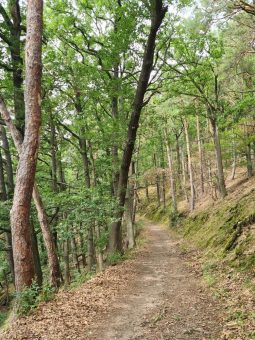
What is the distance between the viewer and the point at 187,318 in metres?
5.60

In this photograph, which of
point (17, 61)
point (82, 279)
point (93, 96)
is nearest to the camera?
point (17, 61)

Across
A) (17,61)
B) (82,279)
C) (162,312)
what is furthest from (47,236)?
(17,61)

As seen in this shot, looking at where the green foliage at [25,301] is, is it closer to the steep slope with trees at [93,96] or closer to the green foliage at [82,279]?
the steep slope with trees at [93,96]

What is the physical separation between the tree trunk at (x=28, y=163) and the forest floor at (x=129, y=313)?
101cm

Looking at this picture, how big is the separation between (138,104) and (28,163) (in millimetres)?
5877

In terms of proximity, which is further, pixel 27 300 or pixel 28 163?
pixel 28 163

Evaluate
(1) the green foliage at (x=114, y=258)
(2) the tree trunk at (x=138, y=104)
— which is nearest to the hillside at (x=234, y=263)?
(1) the green foliage at (x=114, y=258)

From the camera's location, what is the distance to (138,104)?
11352 millimetres

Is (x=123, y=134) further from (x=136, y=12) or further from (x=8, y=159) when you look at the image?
(x=8, y=159)

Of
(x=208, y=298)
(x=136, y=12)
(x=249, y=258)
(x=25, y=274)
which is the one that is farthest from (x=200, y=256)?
(x=136, y=12)

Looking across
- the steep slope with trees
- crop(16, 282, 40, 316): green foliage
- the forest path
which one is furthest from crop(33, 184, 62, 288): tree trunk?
crop(16, 282, 40, 316): green foliage

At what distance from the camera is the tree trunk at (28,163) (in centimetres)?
647

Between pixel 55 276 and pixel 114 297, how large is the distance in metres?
2.79

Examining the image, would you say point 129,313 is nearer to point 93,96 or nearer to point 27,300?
point 27,300
